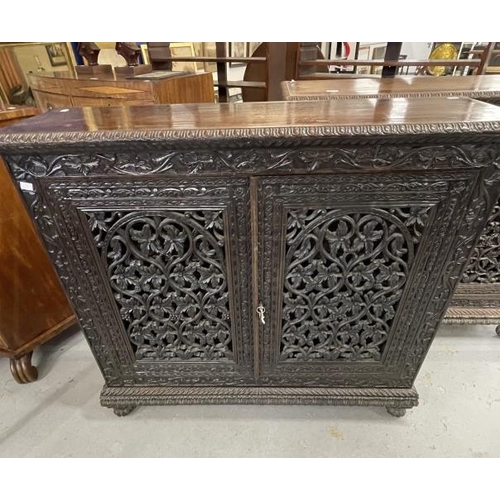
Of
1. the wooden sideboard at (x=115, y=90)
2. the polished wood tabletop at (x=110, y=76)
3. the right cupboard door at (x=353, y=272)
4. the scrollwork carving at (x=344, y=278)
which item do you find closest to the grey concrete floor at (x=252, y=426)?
the right cupboard door at (x=353, y=272)

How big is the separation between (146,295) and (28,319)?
0.60 m

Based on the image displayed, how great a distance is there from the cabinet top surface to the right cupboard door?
99 millimetres

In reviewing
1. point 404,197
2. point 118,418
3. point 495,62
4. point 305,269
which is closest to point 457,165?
point 404,197

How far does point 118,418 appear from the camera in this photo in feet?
3.54

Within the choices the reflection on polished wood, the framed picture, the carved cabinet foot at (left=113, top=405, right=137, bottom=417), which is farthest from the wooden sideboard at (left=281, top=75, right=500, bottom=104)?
the framed picture

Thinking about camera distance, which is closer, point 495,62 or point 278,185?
point 278,185

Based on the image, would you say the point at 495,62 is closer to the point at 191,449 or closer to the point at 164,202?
the point at 164,202

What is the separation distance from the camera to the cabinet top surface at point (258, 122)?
597 millimetres

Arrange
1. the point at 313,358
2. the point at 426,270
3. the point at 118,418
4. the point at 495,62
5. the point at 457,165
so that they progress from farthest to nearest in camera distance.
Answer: the point at 495,62 < the point at 118,418 < the point at 313,358 < the point at 426,270 < the point at 457,165

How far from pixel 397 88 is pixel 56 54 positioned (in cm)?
212

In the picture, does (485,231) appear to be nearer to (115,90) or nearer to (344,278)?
(344,278)

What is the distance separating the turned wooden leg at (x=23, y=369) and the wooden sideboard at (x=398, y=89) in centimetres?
132

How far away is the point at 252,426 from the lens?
1.05 metres

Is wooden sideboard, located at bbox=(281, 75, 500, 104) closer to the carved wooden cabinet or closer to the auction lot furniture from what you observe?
the auction lot furniture
